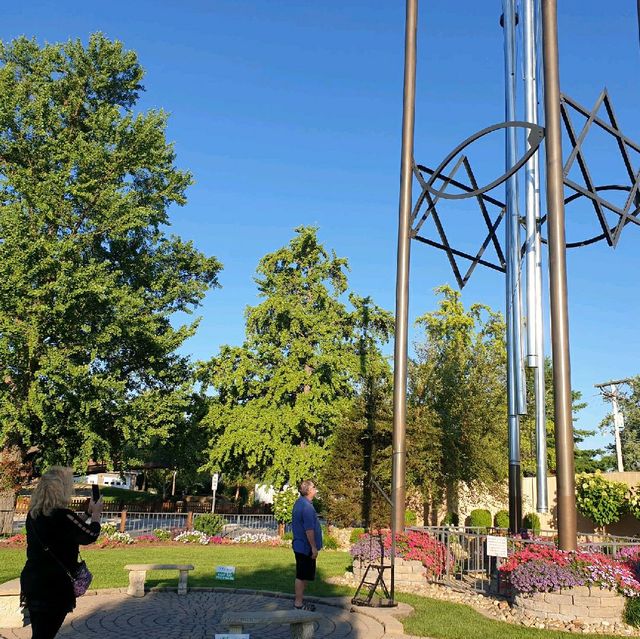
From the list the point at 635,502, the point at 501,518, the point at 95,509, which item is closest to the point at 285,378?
the point at 501,518

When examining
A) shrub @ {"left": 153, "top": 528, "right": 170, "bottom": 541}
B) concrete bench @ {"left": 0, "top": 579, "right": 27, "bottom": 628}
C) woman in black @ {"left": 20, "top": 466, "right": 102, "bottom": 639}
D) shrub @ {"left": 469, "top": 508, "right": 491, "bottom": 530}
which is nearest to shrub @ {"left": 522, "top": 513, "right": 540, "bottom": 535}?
shrub @ {"left": 469, "top": 508, "right": 491, "bottom": 530}

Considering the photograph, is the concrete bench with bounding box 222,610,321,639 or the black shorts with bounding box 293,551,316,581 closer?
the concrete bench with bounding box 222,610,321,639

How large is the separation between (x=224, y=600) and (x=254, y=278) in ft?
72.5

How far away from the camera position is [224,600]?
10.0m

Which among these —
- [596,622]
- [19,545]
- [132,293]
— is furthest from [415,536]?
[132,293]

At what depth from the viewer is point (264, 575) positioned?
13.6 metres

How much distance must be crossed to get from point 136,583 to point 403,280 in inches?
305

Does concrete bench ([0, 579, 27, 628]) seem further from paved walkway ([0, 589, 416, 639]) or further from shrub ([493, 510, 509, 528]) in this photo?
shrub ([493, 510, 509, 528])

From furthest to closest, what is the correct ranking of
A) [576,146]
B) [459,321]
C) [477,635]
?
[459,321] → [576,146] → [477,635]

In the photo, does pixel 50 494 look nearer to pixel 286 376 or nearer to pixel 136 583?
pixel 136 583

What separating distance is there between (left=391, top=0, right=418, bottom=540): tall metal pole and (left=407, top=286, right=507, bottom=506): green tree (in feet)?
32.8

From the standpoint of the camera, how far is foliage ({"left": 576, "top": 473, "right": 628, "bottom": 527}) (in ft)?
74.8

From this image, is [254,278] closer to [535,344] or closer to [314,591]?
[535,344]

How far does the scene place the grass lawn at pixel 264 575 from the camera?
8.29m
